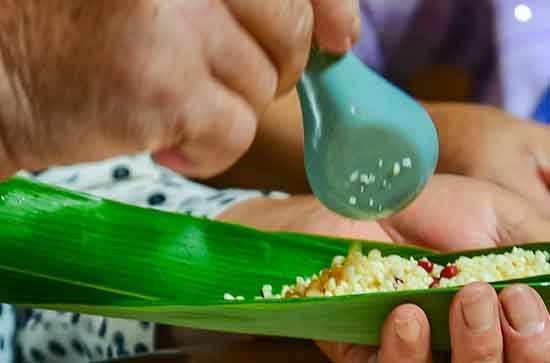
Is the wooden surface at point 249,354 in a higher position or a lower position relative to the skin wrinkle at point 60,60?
lower

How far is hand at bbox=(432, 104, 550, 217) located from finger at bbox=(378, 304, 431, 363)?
371 millimetres

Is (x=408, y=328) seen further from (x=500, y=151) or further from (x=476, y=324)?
(x=500, y=151)

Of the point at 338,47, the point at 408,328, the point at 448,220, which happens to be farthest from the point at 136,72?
the point at 448,220

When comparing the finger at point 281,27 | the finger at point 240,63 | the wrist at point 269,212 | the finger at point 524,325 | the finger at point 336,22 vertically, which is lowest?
the finger at point 524,325

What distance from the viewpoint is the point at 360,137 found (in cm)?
67

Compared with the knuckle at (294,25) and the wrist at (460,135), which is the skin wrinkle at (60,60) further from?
the wrist at (460,135)

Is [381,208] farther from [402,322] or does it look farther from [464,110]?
[464,110]

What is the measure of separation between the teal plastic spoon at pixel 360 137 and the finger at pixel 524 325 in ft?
0.34

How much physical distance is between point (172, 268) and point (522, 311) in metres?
0.31

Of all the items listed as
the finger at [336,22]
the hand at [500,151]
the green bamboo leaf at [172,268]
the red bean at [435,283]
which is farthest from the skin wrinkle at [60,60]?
the hand at [500,151]

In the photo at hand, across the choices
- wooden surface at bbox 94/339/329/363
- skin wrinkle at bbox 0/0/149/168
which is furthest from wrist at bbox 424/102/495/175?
skin wrinkle at bbox 0/0/149/168

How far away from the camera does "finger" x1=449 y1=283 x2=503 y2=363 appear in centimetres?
65

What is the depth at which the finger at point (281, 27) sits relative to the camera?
51cm

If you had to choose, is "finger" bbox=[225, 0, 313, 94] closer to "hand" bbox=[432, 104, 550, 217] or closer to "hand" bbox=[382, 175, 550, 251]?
"hand" bbox=[382, 175, 550, 251]
